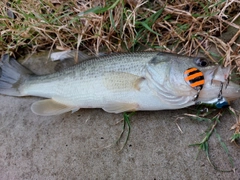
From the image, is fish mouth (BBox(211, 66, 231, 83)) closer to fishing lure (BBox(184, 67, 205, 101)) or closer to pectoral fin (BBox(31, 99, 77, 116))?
fishing lure (BBox(184, 67, 205, 101))

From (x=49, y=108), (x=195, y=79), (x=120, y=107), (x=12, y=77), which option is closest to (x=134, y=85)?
(x=120, y=107)

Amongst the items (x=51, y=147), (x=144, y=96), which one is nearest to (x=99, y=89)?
(x=144, y=96)

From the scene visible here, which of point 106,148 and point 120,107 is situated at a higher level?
point 120,107

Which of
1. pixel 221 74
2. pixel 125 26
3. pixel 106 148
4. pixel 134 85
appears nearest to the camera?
pixel 221 74

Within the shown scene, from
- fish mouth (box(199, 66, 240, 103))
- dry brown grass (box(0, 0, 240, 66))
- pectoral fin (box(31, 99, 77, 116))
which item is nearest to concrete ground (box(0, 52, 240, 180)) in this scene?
pectoral fin (box(31, 99, 77, 116))

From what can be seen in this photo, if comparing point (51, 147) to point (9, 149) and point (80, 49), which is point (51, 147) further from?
point (80, 49)

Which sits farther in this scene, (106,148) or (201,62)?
(106,148)

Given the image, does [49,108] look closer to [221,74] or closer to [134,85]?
[134,85]

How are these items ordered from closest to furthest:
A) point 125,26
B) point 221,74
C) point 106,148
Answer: point 221,74 < point 106,148 < point 125,26

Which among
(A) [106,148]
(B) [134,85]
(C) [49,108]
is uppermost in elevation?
(B) [134,85]
